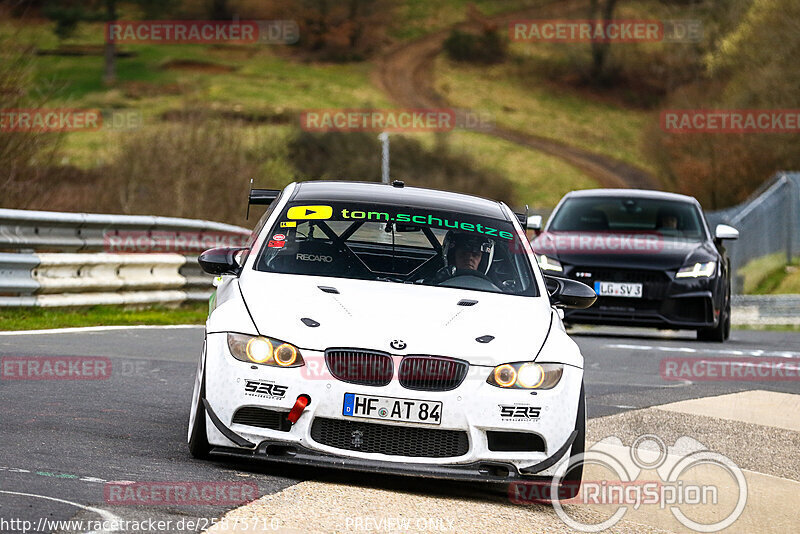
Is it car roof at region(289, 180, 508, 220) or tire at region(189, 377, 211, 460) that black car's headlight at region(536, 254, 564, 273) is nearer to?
car roof at region(289, 180, 508, 220)

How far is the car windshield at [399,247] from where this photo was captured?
23.9ft

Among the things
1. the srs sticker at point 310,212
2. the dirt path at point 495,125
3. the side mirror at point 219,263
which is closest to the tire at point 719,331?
the srs sticker at point 310,212

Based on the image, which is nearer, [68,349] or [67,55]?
[68,349]

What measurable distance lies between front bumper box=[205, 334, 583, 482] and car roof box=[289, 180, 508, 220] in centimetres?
179

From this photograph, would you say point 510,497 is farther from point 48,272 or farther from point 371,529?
point 48,272

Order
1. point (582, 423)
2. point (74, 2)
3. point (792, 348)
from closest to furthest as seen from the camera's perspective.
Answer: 1. point (582, 423)
2. point (792, 348)
3. point (74, 2)

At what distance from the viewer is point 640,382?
37.4ft

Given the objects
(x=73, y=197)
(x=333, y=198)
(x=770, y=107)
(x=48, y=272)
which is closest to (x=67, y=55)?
(x=770, y=107)

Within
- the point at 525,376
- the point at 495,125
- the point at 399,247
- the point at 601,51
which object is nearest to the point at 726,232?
the point at 399,247

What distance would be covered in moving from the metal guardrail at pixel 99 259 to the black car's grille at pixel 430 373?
27.4 ft

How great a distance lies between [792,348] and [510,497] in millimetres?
10222

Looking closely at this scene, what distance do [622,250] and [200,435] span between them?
9.23 metres

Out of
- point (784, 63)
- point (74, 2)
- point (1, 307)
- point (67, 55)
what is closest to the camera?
point (1, 307)

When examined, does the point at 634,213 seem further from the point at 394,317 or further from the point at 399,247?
the point at 394,317
